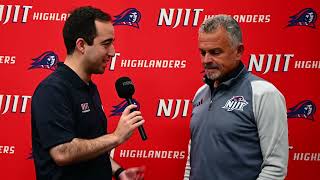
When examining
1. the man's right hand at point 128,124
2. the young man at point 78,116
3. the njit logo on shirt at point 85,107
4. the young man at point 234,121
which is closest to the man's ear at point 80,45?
the young man at point 78,116

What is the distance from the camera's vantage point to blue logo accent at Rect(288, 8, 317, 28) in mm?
2170

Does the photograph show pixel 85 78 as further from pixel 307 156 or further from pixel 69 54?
pixel 307 156

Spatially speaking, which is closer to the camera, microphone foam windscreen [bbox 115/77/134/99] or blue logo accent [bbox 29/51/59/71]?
microphone foam windscreen [bbox 115/77/134/99]

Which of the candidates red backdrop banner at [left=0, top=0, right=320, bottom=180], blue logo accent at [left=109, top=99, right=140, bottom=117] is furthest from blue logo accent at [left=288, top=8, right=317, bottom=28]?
blue logo accent at [left=109, top=99, right=140, bottom=117]

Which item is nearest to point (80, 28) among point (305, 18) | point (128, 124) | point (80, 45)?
point (80, 45)

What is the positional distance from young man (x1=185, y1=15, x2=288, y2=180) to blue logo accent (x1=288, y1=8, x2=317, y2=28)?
753 millimetres

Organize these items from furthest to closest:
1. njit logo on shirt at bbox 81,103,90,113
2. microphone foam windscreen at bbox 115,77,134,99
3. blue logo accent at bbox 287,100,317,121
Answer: blue logo accent at bbox 287,100,317,121, microphone foam windscreen at bbox 115,77,134,99, njit logo on shirt at bbox 81,103,90,113

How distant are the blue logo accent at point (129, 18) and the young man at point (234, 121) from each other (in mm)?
703

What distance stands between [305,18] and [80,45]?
4.21 feet

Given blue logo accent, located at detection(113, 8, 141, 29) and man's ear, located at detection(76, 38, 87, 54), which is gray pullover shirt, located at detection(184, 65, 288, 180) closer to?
man's ear, located at detection(76, 38, 87, 54)

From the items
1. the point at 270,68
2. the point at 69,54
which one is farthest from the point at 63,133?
the point at 270,68

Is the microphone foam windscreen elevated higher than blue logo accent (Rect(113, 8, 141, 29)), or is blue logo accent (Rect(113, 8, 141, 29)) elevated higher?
blue logo accent (Rect(113, 8, 141, 29))

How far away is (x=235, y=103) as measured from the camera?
152 centimetres

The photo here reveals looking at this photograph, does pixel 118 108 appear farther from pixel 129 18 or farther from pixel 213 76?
pixel 213 76
